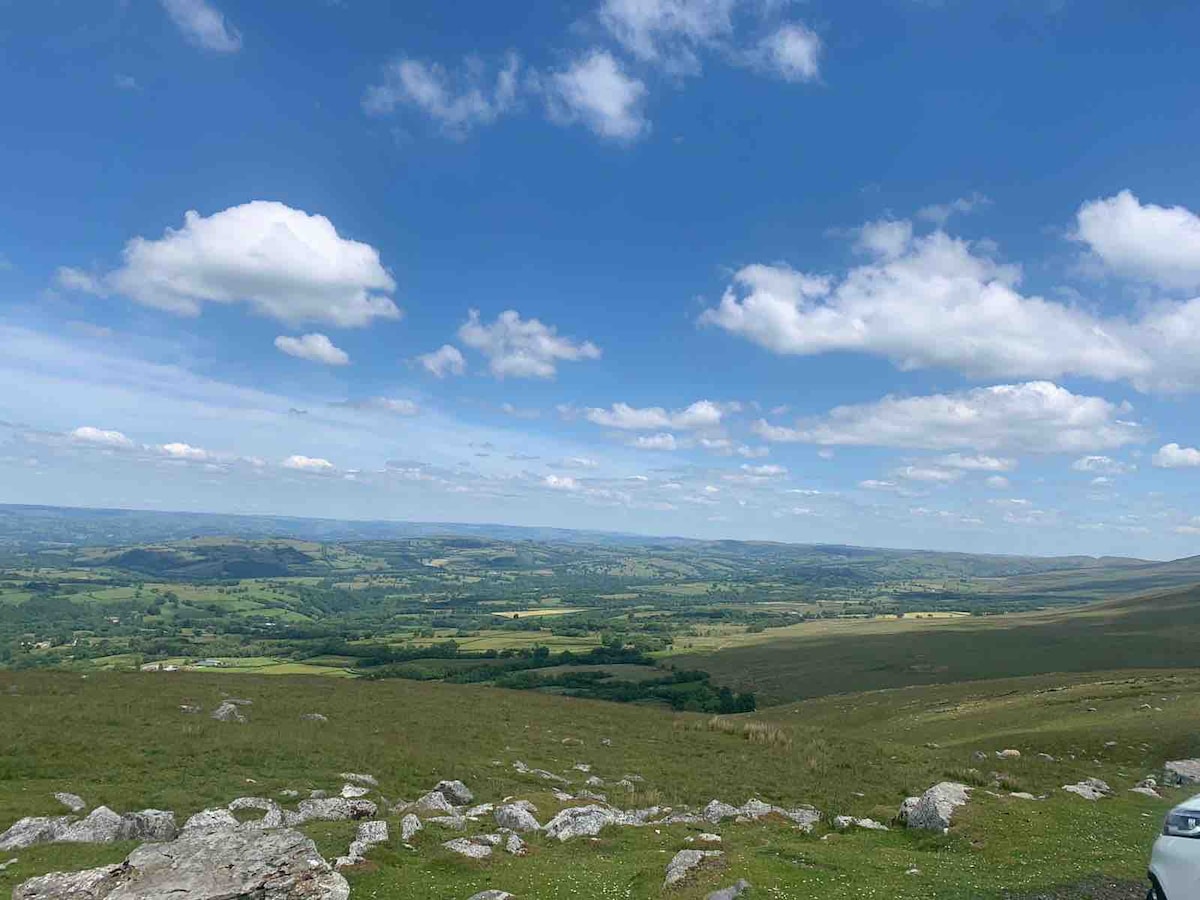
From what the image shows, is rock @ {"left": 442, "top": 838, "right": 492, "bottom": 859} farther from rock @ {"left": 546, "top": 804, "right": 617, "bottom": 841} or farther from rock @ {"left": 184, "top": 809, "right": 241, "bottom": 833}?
rock @ {"left": 184, "top": 809, "right": 241, "bottom": 833}

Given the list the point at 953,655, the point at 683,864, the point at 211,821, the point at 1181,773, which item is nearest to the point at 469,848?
the point at 683,864

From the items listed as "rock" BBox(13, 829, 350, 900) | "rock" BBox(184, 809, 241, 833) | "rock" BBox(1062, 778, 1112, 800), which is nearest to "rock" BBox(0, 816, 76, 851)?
"rock" BBox(184, 809, 241, 833)

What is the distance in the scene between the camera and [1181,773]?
129 ft

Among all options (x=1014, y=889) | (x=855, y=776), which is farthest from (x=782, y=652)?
(x=1014, y=889)

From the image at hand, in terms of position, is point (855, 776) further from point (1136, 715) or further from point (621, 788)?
point (1136, 715)

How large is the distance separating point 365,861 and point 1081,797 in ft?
118

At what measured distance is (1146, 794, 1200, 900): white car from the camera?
30.3 ft

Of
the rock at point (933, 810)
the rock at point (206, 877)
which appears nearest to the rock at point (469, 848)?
the rock at point (206, 877)

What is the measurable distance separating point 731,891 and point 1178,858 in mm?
13155

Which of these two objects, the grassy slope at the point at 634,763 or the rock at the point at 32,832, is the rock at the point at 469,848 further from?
the rock at the point at 32,832

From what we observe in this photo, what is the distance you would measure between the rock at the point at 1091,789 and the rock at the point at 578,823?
2570 cm

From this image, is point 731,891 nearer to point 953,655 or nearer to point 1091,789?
point 1091,789

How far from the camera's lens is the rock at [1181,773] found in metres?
38.8

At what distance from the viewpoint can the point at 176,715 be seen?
50781 millimetres
